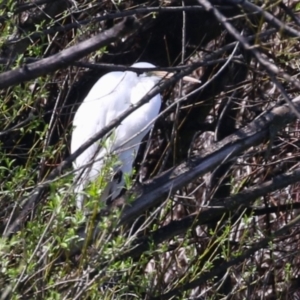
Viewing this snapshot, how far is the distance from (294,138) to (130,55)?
0.71m

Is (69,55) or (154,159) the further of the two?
(154,159)

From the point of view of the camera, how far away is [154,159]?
3471 millimetres

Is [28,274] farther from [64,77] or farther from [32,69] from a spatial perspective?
[64,77]

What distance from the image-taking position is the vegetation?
1.83 meters

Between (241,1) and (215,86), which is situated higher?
(241,1)

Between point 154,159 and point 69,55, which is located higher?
point 69,55

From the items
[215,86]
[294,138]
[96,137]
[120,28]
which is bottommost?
[294,138]

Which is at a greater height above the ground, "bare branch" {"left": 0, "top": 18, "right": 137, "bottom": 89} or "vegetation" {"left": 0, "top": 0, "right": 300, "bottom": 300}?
"bare branch" {"left": 0, "top": 18, "right": 137, "bottom": 89}

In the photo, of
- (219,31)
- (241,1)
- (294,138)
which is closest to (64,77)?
(219,31)

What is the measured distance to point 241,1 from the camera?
1.58 metres

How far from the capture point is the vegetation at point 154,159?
1829 millimetres

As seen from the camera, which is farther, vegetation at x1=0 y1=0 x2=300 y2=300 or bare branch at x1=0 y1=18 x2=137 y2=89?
vegetation at x1=0 y1=0 x2=300 y2=300

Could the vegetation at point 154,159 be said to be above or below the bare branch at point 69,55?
below

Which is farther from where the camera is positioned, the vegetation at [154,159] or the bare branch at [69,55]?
the vegetation at [154,159]
